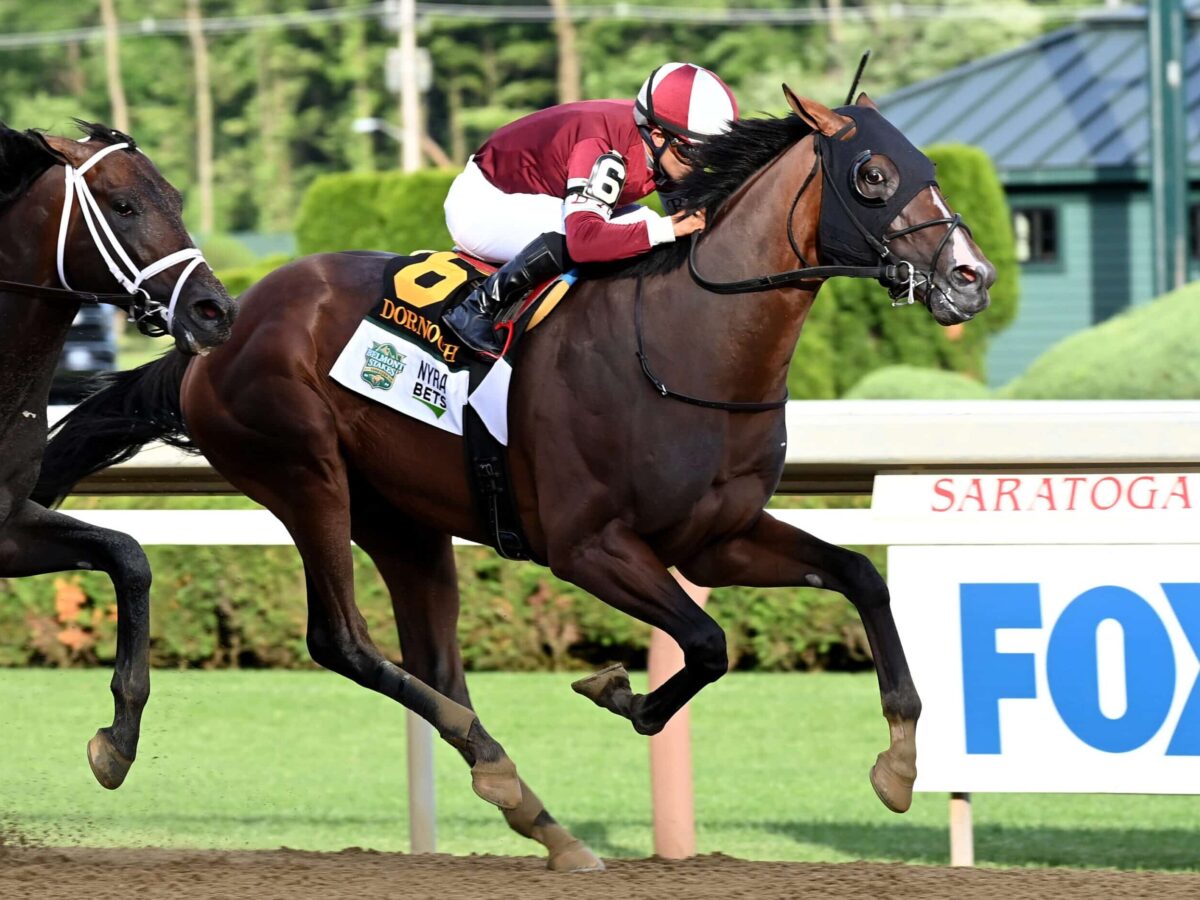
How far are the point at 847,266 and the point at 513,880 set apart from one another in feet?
4.98

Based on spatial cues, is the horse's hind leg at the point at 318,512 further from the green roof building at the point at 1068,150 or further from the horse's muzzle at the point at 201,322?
the green roof building at the point at 1068,150

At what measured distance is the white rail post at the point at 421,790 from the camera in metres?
5.00

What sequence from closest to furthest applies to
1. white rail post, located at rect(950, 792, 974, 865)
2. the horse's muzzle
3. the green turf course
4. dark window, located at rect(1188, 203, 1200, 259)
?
the horse's muzzle < white rail post, located at rect(950, 792, 974, 865) < the green turf course < dark window, located at rect(1188, 203, 1200, 259)

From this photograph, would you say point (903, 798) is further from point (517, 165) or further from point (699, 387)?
point (517, 165)

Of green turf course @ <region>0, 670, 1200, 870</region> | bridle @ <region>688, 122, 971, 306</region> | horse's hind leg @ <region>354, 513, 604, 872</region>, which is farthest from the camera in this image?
green turf course @ <region>0, 670, 1200, 870</region>

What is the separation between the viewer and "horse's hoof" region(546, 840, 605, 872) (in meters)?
4.38

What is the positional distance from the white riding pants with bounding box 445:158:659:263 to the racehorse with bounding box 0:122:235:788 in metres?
0.71

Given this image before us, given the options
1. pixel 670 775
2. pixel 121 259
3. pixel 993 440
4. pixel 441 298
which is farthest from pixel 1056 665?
pixel 121 259

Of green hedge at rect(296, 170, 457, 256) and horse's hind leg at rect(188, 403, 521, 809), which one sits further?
green hedge at rect(296, 170, 457, 256)

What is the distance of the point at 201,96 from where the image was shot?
44.7 meters

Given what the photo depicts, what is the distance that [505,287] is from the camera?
423 centimetres

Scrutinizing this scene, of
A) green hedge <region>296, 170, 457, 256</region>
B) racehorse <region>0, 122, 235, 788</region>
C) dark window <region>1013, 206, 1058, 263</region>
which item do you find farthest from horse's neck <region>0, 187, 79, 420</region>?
dark window <region>1013, 206, 1058, 263</region>

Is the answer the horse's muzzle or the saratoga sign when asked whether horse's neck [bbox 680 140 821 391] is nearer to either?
the saratoga sign

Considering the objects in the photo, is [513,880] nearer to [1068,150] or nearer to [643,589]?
[643,589]
